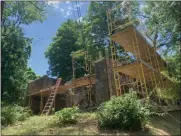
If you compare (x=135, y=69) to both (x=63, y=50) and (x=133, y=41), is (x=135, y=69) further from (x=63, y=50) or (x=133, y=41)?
(x=63, y=50)

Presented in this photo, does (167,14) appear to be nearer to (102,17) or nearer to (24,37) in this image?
(24,37)

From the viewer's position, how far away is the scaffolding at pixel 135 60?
425 inches

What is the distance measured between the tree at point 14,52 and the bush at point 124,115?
27.8 ft

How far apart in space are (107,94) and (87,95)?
4180 mm

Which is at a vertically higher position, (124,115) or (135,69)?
(135,69)

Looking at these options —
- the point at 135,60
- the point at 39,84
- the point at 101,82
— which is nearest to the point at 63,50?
the point at 39,84

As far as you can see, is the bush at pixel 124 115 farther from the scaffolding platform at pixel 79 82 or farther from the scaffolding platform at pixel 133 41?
the scaffolding platform at pixel 79 82

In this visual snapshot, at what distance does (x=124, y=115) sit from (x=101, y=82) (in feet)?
20.4

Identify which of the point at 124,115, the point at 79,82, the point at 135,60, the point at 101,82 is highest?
the point at 135,60

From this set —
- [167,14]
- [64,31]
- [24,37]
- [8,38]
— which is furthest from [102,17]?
[167,14]

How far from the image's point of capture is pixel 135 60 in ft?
39.0

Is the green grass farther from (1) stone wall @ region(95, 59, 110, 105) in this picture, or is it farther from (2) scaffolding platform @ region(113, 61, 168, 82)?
(1) stone wall @ region(95, 59, 110, 105)

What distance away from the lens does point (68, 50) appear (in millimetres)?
27625

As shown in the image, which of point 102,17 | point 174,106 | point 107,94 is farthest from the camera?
point 102,17
